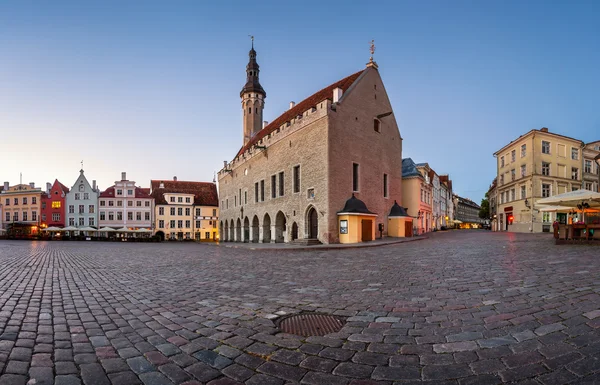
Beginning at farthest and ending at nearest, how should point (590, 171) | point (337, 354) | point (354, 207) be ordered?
1. point (590, 171)
2. point (354, 207)
3. point (337, 354)

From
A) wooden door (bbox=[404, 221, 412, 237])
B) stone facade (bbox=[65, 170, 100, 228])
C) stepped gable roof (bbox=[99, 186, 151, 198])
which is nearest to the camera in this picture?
wooden door (bbox=[404, 221, 412, 237])

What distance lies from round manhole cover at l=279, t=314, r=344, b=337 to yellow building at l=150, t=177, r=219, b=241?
196 ft

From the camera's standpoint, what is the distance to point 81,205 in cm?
5788

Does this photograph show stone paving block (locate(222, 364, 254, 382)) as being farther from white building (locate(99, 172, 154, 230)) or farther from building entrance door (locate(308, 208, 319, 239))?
white building (locate(99, 172, 154, 230))

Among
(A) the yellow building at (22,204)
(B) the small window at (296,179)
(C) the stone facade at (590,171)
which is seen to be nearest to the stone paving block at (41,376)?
(B) the small window at (296,179)

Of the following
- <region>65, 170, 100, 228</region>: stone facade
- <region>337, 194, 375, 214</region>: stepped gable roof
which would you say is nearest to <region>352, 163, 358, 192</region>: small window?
<region>337, 194, 375, 214</region>: stepped gable roof

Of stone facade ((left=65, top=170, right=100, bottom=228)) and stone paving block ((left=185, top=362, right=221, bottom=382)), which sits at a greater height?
stone facade ((left=65, top=170, right=100, bottom=228))

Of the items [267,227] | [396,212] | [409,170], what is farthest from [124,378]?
[409,170]

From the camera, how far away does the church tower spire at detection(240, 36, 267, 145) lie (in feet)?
180

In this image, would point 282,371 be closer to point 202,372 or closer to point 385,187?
point 202,372

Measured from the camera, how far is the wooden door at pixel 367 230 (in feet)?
84.2

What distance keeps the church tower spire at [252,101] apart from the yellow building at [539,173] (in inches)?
1488

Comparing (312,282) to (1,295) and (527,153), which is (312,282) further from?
(527,153)

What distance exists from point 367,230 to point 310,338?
22886 mm
